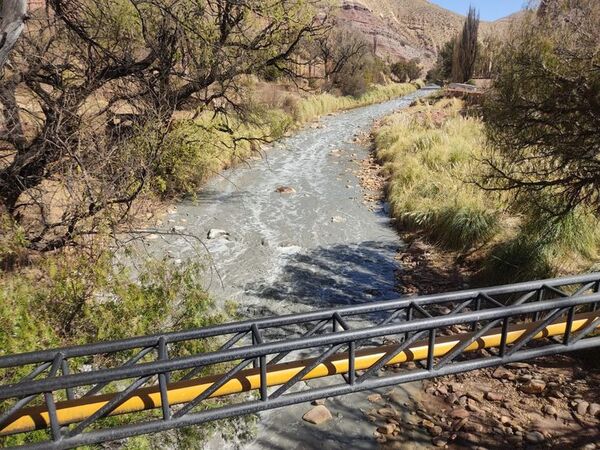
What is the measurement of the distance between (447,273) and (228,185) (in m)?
8.02

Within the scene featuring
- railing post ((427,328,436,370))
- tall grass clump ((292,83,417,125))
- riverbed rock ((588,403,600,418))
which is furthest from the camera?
tall grass clump ((292,83,417,125))

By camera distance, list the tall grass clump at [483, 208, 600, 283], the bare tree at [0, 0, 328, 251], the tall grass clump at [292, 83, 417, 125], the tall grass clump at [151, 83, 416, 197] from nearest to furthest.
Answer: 1. the bare tree at [0, 0, 328, 251]
2. the tall grass clump at [483, 208, 600, 283]
3. the tall grass clump at [151, 83, 416, 197]
4. the tall grass clump at [292, 83, 417, 125]

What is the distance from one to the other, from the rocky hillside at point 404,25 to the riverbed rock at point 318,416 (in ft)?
234

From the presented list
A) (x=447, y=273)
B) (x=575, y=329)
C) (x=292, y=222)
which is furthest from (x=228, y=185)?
(x=575, y=329)

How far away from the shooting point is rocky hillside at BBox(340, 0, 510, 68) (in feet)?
259

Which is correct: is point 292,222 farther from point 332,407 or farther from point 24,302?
point 24,302

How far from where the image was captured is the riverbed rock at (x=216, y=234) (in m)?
10.5

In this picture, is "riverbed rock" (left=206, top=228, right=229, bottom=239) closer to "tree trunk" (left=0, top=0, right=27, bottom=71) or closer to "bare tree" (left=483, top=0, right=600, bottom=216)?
"bare tree" (left=483, top=0, right=600, bottom=216)

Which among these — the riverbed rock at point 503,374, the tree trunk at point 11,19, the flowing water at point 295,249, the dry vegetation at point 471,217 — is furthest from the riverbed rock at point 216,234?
the tree trunk at point 11,19

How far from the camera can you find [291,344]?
2.87 meters

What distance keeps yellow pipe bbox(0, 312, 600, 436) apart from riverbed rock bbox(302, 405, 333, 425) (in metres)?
2.00

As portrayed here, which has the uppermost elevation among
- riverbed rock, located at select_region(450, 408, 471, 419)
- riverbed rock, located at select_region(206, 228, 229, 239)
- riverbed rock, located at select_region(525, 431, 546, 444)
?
riverbed rock, located at select_region(206, 228, 229, 239)

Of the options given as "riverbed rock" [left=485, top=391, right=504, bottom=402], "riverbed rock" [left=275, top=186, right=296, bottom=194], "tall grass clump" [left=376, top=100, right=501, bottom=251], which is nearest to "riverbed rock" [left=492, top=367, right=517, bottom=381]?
"riverbed rock" [left=485, top=391, right=504, bottom=402]

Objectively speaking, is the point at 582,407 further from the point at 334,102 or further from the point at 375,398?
the point at 334,102
